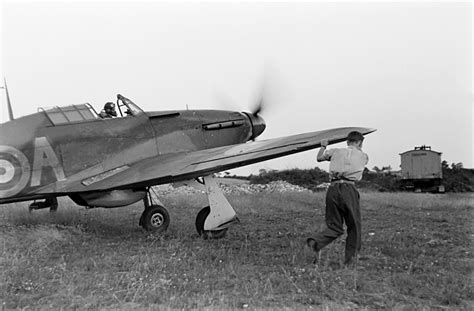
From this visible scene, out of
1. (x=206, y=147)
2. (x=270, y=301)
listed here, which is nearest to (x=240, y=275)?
(x=270, y=301)

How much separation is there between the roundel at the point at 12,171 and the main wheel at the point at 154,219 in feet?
6.90

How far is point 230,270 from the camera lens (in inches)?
210

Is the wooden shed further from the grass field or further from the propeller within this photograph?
the grass field

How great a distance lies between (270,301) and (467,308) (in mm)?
1658

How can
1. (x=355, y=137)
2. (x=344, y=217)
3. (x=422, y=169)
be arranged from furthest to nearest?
1. (x=422, y=169)
2. (x=355, y=137)
3. (x=344, y=217)

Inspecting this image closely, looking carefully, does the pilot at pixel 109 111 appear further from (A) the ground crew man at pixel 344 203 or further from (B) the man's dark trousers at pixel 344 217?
(B) the man's dark trousers at pixel 344 217

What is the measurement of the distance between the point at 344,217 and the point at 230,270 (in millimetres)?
1607

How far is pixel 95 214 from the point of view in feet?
40.5

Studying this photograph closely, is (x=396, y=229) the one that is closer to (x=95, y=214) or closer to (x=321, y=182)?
(x=95, y=214)

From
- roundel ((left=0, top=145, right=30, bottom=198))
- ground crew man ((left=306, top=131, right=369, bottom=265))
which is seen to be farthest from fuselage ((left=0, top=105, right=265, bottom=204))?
ground crew man ((left=306, top=131, right=369, bottom=265))

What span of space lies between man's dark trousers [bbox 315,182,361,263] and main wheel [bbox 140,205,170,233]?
3830 millimetres

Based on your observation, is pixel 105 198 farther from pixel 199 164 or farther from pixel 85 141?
pixel 199 164

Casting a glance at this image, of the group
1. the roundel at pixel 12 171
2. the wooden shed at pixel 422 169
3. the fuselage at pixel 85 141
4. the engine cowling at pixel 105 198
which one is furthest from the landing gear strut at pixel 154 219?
the wooden shed at pixel 422 169

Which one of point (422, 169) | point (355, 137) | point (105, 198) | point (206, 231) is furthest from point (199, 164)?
point (422, 169)
